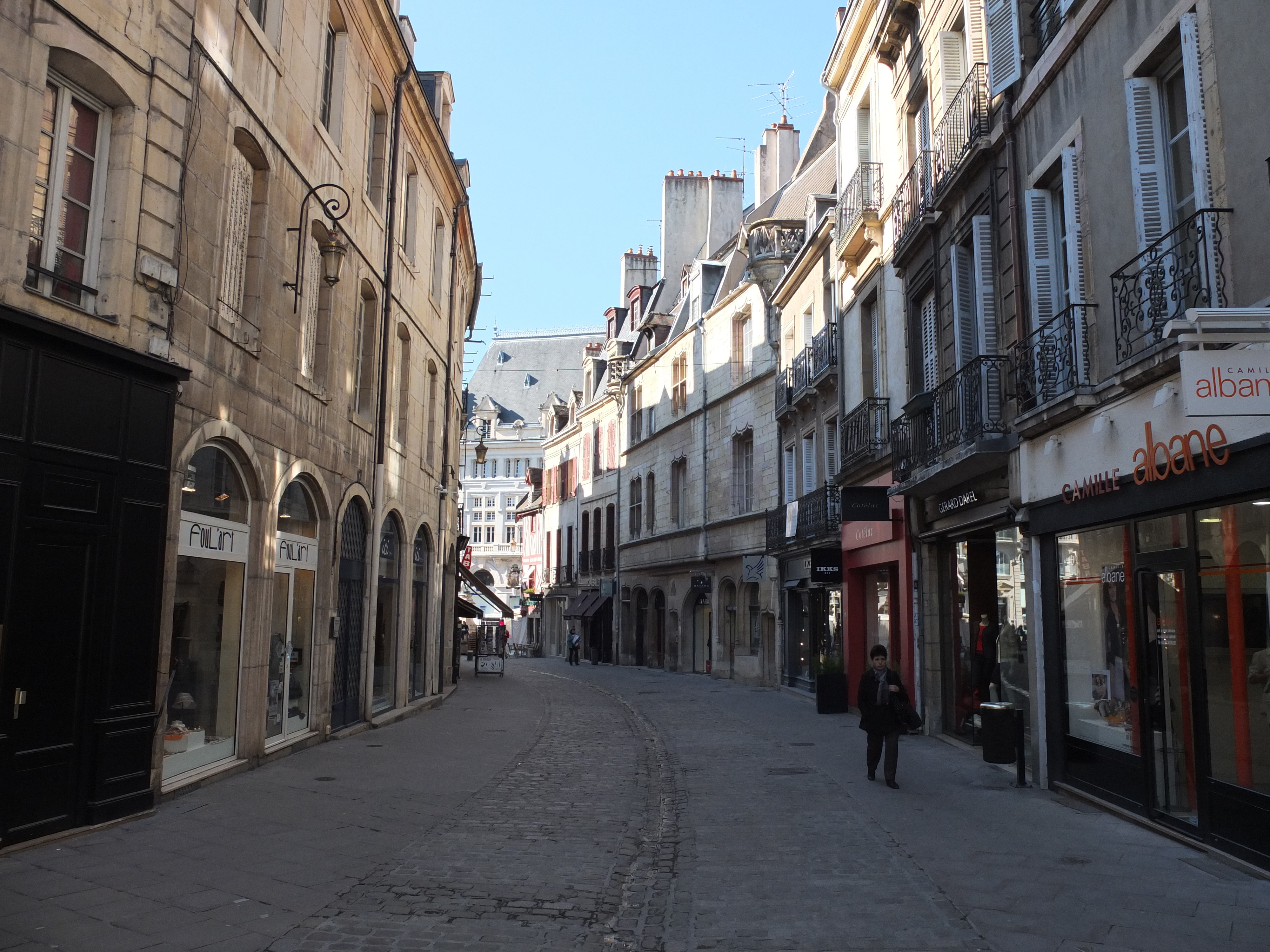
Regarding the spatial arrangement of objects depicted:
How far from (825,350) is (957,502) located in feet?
29.9

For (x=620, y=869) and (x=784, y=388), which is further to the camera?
(x=784, y=388)

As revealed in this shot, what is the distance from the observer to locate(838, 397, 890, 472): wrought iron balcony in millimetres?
17594

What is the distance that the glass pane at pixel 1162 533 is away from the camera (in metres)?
7.98

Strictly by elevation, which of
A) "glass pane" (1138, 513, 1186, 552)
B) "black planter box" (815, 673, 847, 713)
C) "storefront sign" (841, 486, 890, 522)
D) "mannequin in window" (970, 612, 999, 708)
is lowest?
"black planter box" (815, 673, 847, 713)

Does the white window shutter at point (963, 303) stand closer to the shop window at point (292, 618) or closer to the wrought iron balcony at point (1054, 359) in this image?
the wrought iron balcony at point (1054, 359)

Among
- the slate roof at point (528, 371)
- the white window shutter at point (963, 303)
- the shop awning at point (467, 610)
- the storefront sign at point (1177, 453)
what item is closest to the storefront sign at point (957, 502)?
the white window shutter at point (963, 303)

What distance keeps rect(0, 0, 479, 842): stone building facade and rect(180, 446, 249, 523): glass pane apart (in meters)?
0.03

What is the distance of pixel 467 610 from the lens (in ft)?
103

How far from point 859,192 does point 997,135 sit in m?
7.00

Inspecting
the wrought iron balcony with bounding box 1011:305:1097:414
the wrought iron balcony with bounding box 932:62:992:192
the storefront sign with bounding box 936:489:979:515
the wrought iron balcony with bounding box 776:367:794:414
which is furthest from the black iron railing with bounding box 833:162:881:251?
the wrought iron balcony with bounding box 1011:305:1097:414

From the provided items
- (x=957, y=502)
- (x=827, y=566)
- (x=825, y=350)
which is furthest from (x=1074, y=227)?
(x=825, y=350)

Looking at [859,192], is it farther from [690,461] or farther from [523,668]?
[523,668]

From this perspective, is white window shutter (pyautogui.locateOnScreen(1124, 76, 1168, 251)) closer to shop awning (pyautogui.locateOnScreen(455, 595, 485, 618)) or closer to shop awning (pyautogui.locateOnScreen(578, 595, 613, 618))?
shop awning (pyautogui.locateOnScreen(455, 595, 485, 618))

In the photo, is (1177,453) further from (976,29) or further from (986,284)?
(976,29)
